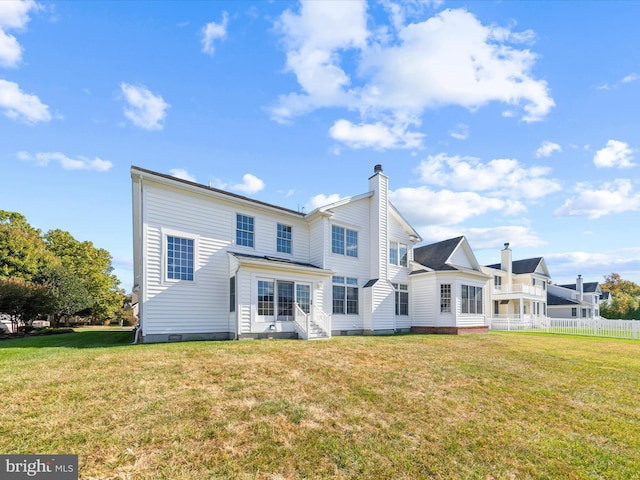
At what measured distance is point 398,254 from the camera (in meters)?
20.0

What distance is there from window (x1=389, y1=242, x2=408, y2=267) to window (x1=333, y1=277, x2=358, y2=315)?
3.40 m

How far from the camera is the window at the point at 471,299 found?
19.3 metres

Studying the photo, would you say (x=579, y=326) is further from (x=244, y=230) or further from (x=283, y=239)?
(x=244, y=230)

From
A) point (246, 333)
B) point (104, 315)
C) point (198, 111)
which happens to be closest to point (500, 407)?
point (246, 333)

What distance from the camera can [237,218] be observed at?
14.8 metres

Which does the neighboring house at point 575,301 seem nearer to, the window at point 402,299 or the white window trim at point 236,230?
the window at point 402,299

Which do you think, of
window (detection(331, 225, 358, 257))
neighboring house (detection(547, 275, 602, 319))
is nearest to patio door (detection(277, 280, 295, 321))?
window (detection(331, 225, 358, 257))

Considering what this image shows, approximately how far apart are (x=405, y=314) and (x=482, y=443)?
15553 mm

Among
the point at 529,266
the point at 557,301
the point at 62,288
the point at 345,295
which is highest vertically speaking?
the point at 529,266

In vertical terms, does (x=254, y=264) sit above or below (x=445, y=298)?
above

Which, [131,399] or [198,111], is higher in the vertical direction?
Answer: [198,111]

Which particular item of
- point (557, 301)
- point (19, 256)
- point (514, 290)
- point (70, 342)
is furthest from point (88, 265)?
point (557, 301)

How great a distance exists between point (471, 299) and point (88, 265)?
137ft

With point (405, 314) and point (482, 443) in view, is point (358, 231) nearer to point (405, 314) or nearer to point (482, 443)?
point (405, 314)
